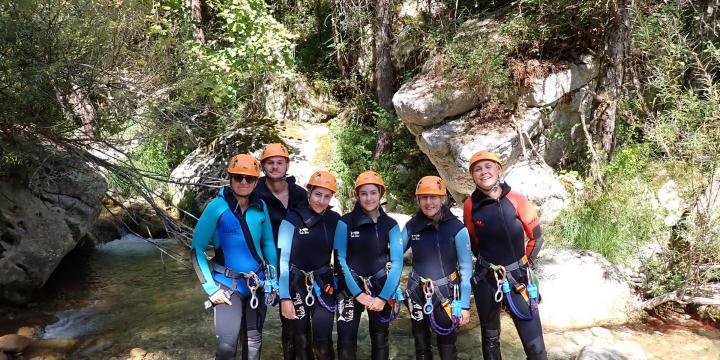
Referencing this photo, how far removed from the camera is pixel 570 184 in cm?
720

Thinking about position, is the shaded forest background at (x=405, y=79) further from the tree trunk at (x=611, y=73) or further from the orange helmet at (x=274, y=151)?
the orange helmet at (x=274, y=151)

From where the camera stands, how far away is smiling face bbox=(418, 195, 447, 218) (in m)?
3.71

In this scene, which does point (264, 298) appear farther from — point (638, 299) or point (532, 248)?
point (638, 299)

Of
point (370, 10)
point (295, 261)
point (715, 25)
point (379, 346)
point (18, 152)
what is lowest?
point (379, 346)

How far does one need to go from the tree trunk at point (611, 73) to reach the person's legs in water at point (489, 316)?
4.35 meters

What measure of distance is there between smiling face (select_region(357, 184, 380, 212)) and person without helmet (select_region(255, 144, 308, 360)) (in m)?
0.57

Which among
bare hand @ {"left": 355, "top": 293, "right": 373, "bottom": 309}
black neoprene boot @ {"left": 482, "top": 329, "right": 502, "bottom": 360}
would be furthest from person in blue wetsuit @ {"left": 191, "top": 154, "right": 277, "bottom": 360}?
Result: black neoprene boot @ {"left": 482, "top": 329, "right": 502, "bottom": 360}

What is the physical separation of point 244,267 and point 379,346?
1308 millimetres

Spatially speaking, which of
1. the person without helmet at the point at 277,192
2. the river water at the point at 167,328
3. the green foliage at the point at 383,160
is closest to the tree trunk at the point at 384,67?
the green foliage at the point at 383,160

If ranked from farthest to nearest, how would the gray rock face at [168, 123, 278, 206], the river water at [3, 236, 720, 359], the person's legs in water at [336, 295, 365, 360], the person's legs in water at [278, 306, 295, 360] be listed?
the gray rock face at [168, 123, 278, 206] → the river water at [3, 236, 720, 359] → the person's legs in water at [278, 306, 295, 360] → the person's legs in water at [336, 295, 365, 360]

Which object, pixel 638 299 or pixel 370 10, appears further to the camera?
pixel 370 10

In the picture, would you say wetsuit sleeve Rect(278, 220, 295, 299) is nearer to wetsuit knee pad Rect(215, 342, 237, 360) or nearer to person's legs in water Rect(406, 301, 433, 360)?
wetsuit knee pad Rect(215, 342, 237, 360)

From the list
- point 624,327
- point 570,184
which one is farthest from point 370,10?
point 624,327

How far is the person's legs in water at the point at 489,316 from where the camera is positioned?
378cm
